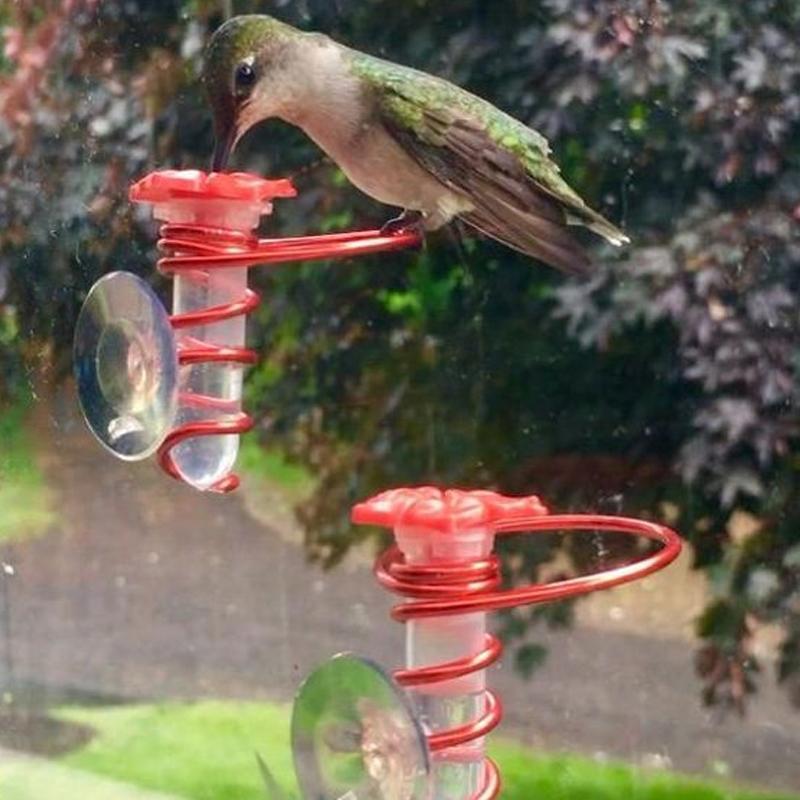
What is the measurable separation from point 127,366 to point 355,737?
29 centimetres

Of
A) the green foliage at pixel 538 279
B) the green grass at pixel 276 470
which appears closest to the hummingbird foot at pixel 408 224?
the green foliage at pixel 538 279

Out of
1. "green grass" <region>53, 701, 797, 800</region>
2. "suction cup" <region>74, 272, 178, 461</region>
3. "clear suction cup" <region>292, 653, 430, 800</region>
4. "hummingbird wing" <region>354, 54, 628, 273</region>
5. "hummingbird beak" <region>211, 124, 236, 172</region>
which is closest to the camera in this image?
"clear suction cup" <region>292, 653, 430, 800</region>

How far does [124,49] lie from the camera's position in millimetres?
2158

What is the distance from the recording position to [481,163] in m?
1.15

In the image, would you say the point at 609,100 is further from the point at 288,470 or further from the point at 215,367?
the point at 215,367

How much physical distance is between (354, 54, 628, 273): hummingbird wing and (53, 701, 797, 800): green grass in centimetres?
108

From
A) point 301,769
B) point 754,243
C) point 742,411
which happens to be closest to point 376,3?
point 754,243

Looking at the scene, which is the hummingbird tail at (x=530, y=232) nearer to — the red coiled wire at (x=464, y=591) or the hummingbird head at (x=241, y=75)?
the hummingbird head at (x=241, y=75)

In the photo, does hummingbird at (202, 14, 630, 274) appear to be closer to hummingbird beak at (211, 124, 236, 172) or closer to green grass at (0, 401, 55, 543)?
hummingbird beak at (211, 124, 236, 172)

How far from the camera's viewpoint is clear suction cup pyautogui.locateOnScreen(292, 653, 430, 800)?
780 mm

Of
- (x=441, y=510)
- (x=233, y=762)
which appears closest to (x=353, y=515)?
(x=441, y=510)

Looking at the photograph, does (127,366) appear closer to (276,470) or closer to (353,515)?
(353,515)

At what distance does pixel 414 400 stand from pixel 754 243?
0.48 m

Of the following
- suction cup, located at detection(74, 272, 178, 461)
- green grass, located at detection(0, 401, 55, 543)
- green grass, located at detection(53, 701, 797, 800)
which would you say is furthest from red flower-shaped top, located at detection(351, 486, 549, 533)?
green grass, located at detection(0, 401, 55, 543)
